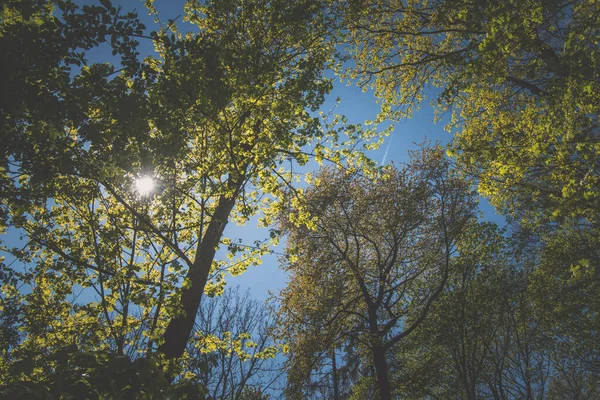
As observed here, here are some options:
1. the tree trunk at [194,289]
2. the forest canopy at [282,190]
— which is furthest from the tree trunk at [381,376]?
the tree trunk at [194,289]

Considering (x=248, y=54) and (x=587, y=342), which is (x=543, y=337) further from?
(x=248, y=54)

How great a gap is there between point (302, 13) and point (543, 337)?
19196 millimetres

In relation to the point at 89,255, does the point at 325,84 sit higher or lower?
higher

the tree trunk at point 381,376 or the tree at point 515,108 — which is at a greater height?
the tree at point 515,108

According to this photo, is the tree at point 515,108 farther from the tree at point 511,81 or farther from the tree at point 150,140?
the tree at point 150,140

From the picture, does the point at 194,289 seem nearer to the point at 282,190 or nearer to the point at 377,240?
the point at 282,190

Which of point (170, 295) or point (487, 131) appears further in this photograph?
point (487, 131)

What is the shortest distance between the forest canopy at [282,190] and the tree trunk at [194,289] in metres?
0.05

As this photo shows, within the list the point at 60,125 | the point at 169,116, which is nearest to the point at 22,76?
the point at 60,125

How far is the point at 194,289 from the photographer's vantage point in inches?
283

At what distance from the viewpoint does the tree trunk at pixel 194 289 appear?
657 cm

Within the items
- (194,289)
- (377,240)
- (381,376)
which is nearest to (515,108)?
(377,240)

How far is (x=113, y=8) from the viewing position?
484 centimetres

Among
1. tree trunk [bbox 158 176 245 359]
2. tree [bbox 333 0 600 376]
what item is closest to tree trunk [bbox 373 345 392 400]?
tree [bbox 333 0 600 376]
